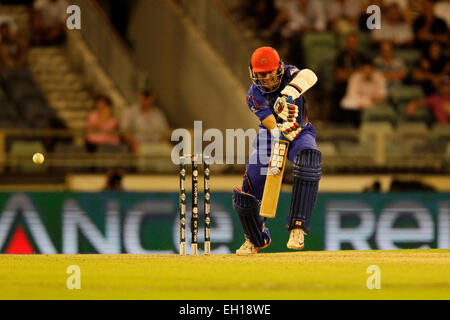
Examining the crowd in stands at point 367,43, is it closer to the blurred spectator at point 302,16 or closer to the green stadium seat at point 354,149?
the blurred spectator at point 302,16

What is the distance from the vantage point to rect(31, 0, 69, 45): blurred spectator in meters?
18.0

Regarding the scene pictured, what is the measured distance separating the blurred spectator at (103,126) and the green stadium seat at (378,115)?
419cm

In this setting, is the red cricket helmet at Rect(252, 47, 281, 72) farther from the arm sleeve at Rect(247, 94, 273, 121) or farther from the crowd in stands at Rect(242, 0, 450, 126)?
the crowd in stands at Rect(242, 0, 450, 126)

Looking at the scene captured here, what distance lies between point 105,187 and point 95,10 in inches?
173

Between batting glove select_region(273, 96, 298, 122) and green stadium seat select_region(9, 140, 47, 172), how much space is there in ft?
21.9

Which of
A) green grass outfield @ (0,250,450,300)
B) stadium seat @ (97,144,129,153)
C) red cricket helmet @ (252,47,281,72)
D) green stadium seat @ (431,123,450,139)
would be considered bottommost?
green grass outfield @ (0,250,450,300)

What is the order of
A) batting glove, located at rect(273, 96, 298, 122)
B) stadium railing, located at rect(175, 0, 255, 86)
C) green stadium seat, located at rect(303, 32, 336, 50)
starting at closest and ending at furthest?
batting glove, located at rect(273, 96, 298, 122), stadium railing, located at rect(175, 0, 255, 86), green stadium seat, located at rect(303, 32, 336, 50)

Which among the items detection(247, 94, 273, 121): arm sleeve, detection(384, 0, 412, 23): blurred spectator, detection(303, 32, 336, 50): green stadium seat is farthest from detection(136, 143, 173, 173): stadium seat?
detection(384, 0, 412, 23): blurred spectator

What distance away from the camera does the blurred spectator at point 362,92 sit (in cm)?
1617

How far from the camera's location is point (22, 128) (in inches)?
610

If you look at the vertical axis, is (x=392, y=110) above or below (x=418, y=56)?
below

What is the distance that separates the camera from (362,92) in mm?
16266

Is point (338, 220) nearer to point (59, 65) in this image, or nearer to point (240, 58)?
point (240, 58)

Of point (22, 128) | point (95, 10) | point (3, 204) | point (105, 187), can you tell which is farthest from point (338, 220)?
point (95, 10)
